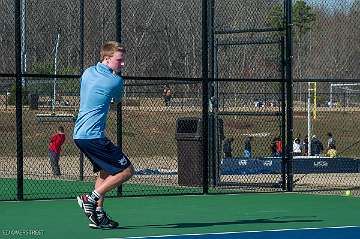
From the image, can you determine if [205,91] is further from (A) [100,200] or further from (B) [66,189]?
(A) [100,200]

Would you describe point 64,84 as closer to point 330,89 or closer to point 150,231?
point 330,89

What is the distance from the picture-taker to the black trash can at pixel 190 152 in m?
20.8

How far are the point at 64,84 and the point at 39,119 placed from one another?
163 cm

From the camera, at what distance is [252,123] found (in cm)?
3219

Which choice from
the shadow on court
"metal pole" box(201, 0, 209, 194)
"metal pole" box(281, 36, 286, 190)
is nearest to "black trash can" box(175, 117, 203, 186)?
"metal pole" box(201, 0, 209, 194)

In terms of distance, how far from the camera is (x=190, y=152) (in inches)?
830

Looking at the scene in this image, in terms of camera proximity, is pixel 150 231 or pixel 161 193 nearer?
pixel 150 231

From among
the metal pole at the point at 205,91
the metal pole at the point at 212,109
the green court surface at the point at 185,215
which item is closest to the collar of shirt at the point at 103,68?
the green court surface at the point at 185,215

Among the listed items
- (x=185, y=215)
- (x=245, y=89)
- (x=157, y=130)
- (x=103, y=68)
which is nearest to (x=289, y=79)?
(x=245, y=89)

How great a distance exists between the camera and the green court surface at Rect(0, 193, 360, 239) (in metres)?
13.1

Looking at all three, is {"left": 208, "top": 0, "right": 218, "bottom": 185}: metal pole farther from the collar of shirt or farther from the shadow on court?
the collar of shirt

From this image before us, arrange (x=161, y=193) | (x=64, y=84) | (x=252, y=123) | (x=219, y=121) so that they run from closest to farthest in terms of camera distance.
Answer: (x=161, y=193) → (x=219, y=121) → (x=64, y=84) → (x=252, y=123)

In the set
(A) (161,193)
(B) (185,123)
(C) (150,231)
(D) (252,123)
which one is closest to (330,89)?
(D) (252,123)

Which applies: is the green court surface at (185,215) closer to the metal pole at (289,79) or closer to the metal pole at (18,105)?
the metal pole at (18,105)
